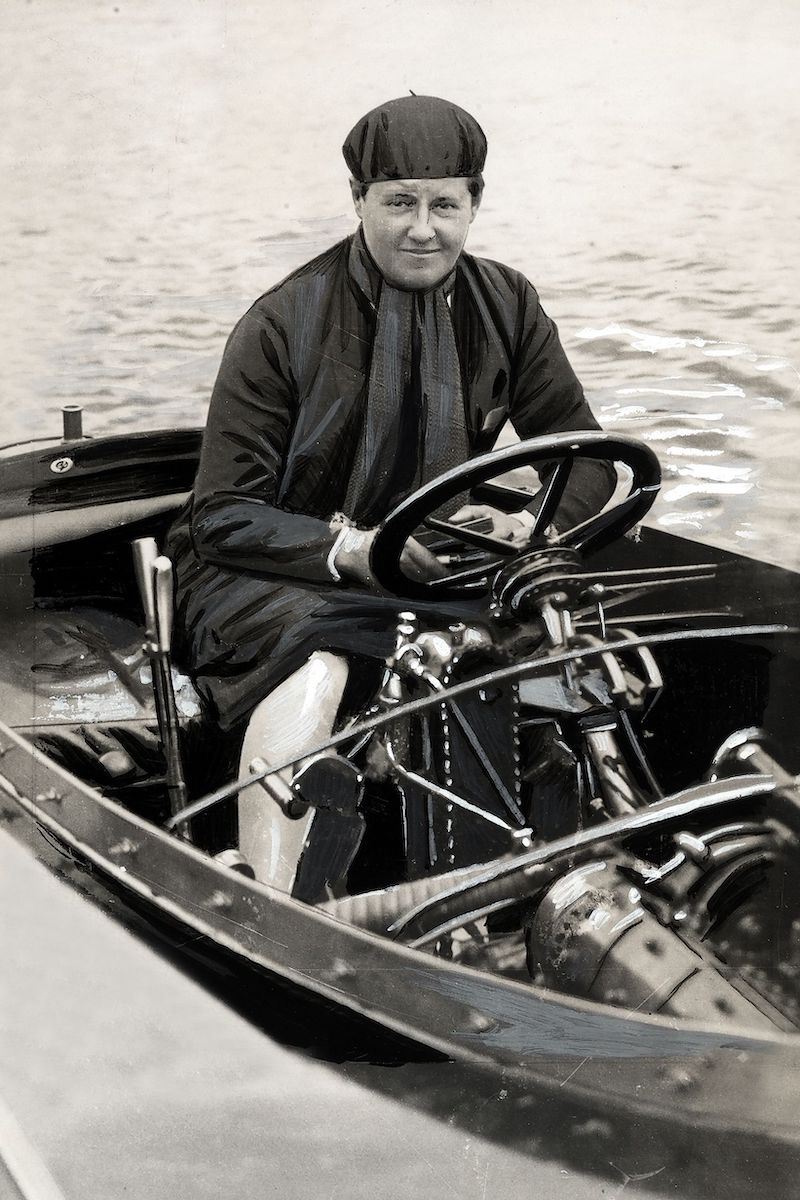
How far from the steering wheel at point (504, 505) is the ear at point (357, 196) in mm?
505

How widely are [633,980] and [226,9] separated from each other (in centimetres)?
188

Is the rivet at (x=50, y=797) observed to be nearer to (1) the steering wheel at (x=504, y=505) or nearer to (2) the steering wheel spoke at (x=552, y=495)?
(1) the steering wheel at (x=504, y=505)

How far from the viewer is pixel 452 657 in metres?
1.95

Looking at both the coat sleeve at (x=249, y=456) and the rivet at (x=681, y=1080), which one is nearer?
the rivet at (x=681, y=1080)

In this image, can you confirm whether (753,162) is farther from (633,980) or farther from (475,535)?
(633,980)

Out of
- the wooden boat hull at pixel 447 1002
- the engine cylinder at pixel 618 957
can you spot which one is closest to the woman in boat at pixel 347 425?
the wooden boat hull at pixel 447 1002

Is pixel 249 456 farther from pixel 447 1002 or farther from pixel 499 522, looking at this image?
pixel 447 1002

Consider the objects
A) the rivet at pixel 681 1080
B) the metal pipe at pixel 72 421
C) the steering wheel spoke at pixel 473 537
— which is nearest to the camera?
the rivet at pixel 681 1080

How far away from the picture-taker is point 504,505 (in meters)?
1.97

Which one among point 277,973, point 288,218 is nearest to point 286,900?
point 277,973

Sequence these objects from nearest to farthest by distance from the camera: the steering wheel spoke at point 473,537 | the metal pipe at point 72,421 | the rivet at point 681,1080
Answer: the rivet at point 681,1080 → the steering wheel spoke at point 473,537 → the metal pipe at point 72,421

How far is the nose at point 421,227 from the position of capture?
1974mm

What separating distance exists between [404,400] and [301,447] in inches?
8.2

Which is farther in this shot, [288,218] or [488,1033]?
[288,218]
